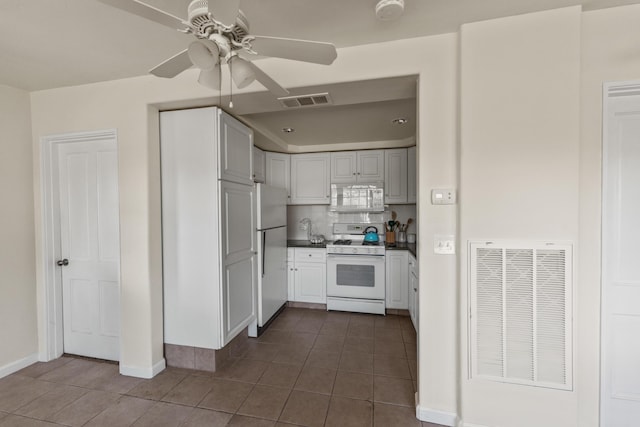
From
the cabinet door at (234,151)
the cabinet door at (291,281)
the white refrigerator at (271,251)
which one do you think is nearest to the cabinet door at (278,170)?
the white refrigerator at (271,251)

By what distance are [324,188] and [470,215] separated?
8.85ft

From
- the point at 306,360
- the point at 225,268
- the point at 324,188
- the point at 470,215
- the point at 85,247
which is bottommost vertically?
the point at 306,360

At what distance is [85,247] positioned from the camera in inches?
102

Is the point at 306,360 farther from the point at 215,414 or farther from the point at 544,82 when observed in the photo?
the point at 544,82

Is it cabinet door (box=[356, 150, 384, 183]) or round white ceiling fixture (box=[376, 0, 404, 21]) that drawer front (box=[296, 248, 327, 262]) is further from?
round white ceiling fixture (box=[376, 0, 404, 21])

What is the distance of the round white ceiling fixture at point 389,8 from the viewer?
1.30 metres

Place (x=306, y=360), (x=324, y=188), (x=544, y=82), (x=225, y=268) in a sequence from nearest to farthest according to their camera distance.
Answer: (x=544, y=82), (x=225, y=268), (x=306, y=360), (x=324, y=188)

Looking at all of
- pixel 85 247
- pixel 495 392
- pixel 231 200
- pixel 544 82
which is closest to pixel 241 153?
pixel 231 200

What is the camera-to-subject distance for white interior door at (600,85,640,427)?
160 centimetres

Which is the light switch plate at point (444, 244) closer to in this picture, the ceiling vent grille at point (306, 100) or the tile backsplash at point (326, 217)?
the ceiling vent grille at point (306, 100)

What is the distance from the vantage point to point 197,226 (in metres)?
2.31

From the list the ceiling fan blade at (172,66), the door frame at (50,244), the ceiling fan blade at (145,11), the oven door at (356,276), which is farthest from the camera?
the oven door at (356,276)

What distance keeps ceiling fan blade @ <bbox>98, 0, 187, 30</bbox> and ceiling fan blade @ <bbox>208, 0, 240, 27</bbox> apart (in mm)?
187

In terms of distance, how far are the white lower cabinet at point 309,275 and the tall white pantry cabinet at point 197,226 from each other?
150 cm
